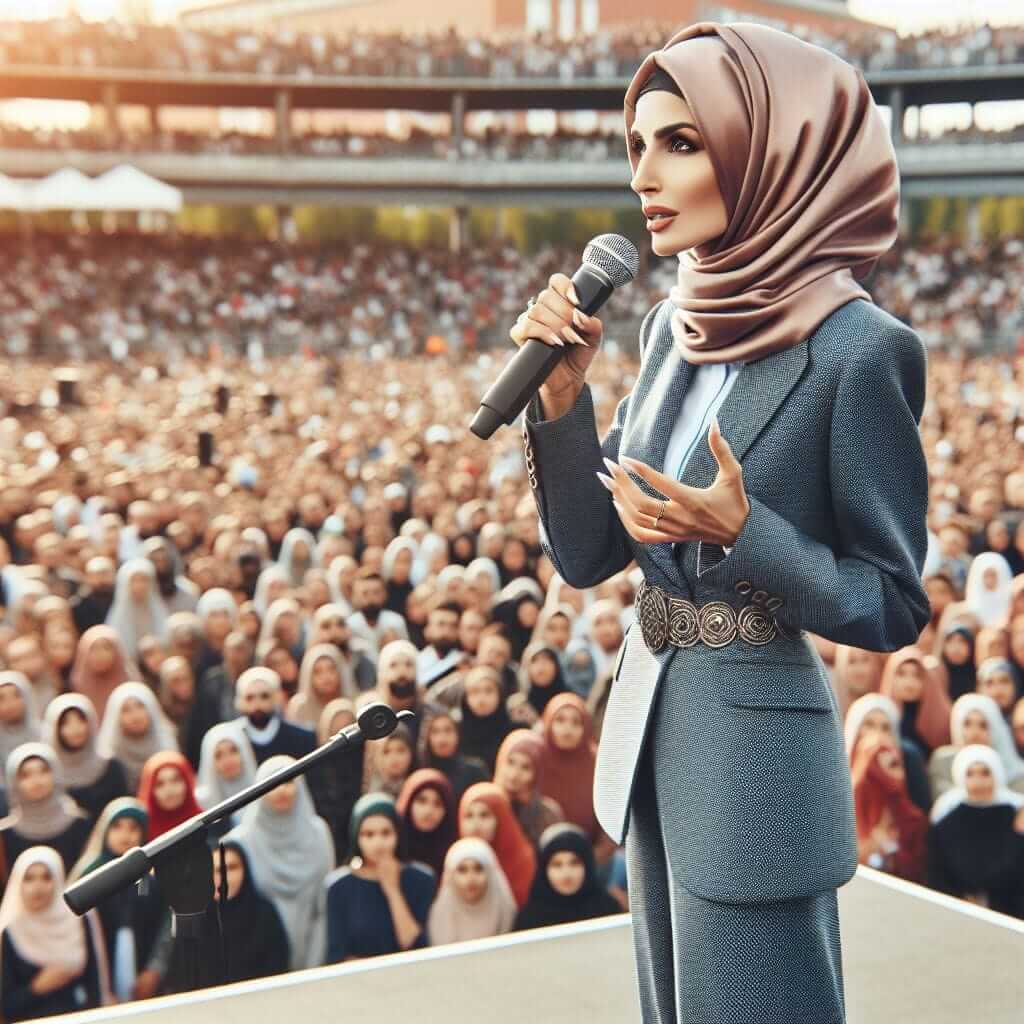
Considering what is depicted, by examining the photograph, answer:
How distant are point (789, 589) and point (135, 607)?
562 cm

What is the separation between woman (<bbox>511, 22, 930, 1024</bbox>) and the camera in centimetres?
174

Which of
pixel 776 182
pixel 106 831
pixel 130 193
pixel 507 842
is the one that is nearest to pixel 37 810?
pixel 106 831

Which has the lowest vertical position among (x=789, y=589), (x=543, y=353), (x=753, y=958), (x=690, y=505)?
(x=753, y=958)

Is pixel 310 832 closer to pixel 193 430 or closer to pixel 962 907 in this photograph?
pixel 962 907

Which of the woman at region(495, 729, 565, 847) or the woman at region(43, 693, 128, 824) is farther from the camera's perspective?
the woman at region(495, 729, 565, 847)

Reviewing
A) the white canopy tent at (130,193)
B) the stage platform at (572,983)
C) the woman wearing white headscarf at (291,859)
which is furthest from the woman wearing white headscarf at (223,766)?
the white canopy tent at (130,193)

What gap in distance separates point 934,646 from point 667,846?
15.4ft

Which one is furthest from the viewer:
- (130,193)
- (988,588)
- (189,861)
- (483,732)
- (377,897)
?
(130,193)

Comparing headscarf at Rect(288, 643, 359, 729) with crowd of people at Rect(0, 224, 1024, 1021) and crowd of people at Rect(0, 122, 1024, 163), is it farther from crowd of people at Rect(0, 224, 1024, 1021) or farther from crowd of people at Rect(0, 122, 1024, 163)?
crowd of people at Rect(0, 122, 1024, 163)

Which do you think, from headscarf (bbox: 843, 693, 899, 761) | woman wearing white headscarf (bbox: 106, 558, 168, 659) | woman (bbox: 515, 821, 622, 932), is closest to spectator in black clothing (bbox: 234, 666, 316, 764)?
woman (bbox: 515, 821, 622, 932)

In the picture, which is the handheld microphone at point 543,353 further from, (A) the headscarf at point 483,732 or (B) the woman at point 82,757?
(A) the headscarf at point 483,732

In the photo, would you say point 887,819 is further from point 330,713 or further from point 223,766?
point 223,766

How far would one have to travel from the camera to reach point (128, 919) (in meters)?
4.44

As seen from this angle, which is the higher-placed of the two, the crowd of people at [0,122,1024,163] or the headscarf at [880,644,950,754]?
the crowd of people at [0,122,1024,163]
